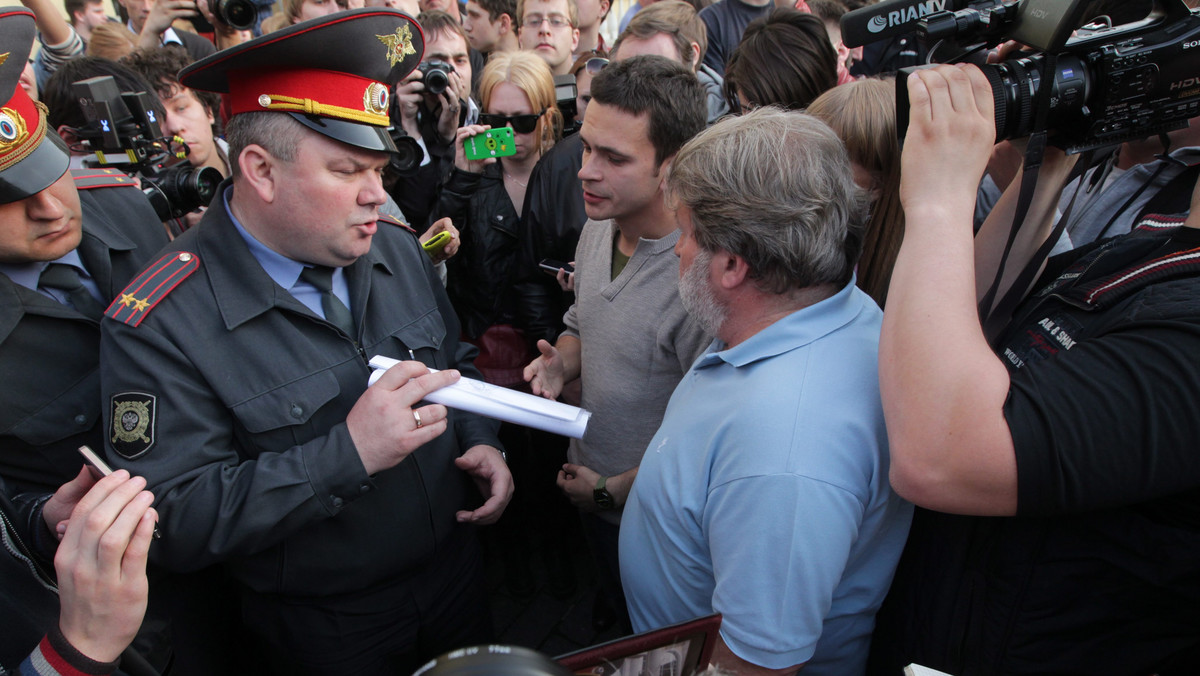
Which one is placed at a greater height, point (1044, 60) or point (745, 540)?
point (1044, 60)

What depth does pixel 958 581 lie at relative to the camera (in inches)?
48.9

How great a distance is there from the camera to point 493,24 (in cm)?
521

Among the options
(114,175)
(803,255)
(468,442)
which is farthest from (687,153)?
(114,175)

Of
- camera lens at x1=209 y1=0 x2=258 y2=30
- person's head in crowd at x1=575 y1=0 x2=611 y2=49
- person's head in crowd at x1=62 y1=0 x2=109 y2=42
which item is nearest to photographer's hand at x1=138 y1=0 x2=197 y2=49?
camera lens at x1=209 y1=0 x2=258 y2=30

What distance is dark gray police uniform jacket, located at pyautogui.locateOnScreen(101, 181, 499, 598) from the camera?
1.50m

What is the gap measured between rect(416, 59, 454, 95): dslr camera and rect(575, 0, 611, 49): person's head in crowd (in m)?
2.22

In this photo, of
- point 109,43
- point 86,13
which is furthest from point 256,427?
point 86,13

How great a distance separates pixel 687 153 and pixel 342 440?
104 cm

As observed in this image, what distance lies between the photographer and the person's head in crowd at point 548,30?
14.8 feet

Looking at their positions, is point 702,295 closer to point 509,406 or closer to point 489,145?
point 509,406

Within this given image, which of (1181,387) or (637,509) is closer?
(1181,387)

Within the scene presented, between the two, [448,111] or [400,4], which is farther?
[400,4]

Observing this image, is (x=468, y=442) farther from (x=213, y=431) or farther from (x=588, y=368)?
(x=213, y=431)

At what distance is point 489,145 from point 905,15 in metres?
2.10
